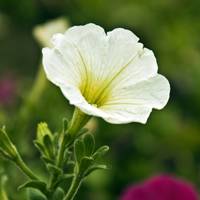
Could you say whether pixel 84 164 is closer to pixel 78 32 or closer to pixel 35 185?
pixel 35 185

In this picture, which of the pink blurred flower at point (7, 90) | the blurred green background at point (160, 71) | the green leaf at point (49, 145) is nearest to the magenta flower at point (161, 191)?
the blurred green background at point (160, 71)

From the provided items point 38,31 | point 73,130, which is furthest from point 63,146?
point 38,31

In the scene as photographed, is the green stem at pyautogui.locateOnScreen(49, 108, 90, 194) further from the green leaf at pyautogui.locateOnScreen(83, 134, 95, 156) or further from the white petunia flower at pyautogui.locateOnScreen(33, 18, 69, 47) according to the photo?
the white petunia flower at pyautogui.locateOnScreen(33, 18, 69, 47)

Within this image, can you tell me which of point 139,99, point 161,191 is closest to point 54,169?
point 139,99

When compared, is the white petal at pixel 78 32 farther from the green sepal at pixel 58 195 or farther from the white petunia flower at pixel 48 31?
the white petunia flower at pixel 48 31

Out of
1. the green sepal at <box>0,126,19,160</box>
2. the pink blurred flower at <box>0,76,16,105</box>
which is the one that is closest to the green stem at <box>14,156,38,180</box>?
the green sepal at <box>0,126,19,160</box>

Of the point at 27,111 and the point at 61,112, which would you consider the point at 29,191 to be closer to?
the point at 27,111
